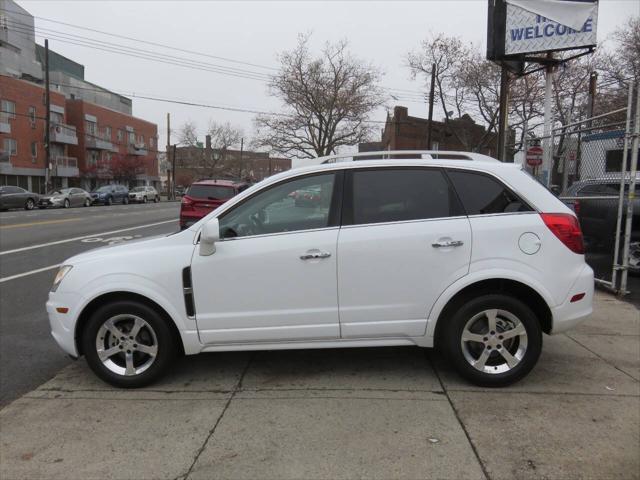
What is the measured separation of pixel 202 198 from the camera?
12.9 meters

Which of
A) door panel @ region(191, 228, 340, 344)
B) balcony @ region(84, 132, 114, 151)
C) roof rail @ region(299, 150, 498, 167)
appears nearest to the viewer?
door panel @ region(191, 228, 340, 344)

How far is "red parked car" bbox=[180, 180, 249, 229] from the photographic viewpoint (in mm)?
12812

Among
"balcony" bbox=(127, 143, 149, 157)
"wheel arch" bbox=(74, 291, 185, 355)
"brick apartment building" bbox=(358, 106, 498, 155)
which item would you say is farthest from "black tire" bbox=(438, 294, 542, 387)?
"balcony" bbox=(127, 143, 149, 157)

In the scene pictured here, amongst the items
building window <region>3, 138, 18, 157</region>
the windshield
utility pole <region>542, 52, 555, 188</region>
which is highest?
building window <region>3, 138, 18, 157</region>

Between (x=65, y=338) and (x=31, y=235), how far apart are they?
12.3 metres

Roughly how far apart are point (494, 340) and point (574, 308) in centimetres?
68

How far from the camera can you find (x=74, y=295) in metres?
3.95

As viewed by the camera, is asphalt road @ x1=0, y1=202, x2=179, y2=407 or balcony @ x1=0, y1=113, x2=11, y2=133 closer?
asphalt road @ x1=0, y1=202, x2=179, y2=407

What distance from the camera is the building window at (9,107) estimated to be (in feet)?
141

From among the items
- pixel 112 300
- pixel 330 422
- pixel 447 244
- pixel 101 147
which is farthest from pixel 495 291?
pixel 101 147

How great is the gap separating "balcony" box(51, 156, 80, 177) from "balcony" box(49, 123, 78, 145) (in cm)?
189

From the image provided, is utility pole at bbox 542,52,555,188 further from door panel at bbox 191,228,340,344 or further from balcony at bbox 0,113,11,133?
balcony at bbox 0,113,11,133

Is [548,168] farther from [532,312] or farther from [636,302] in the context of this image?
[532,312]

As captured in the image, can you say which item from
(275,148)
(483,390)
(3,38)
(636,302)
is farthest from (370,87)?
(483,390)
